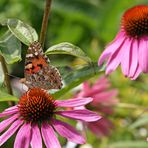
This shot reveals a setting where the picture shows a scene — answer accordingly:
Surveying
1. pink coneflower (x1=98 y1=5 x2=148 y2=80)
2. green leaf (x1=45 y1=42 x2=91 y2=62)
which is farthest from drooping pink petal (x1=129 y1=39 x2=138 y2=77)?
green leaf (x1=45 y1=42 x2=91 y2=62)

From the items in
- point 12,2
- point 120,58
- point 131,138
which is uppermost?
point 12,2

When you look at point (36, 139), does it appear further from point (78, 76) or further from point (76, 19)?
point (76, 19)

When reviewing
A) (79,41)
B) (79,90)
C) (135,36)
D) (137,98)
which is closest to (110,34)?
(79,41)

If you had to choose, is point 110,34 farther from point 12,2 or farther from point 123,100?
point 123,100

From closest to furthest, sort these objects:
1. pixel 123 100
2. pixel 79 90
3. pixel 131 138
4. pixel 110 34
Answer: pixel 79 90, pixel 131 138, pixel 123 100, pixel 110 34

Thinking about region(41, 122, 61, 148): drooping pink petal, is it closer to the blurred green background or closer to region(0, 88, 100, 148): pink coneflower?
region(0, 88, 100, 148): pink coneflower
